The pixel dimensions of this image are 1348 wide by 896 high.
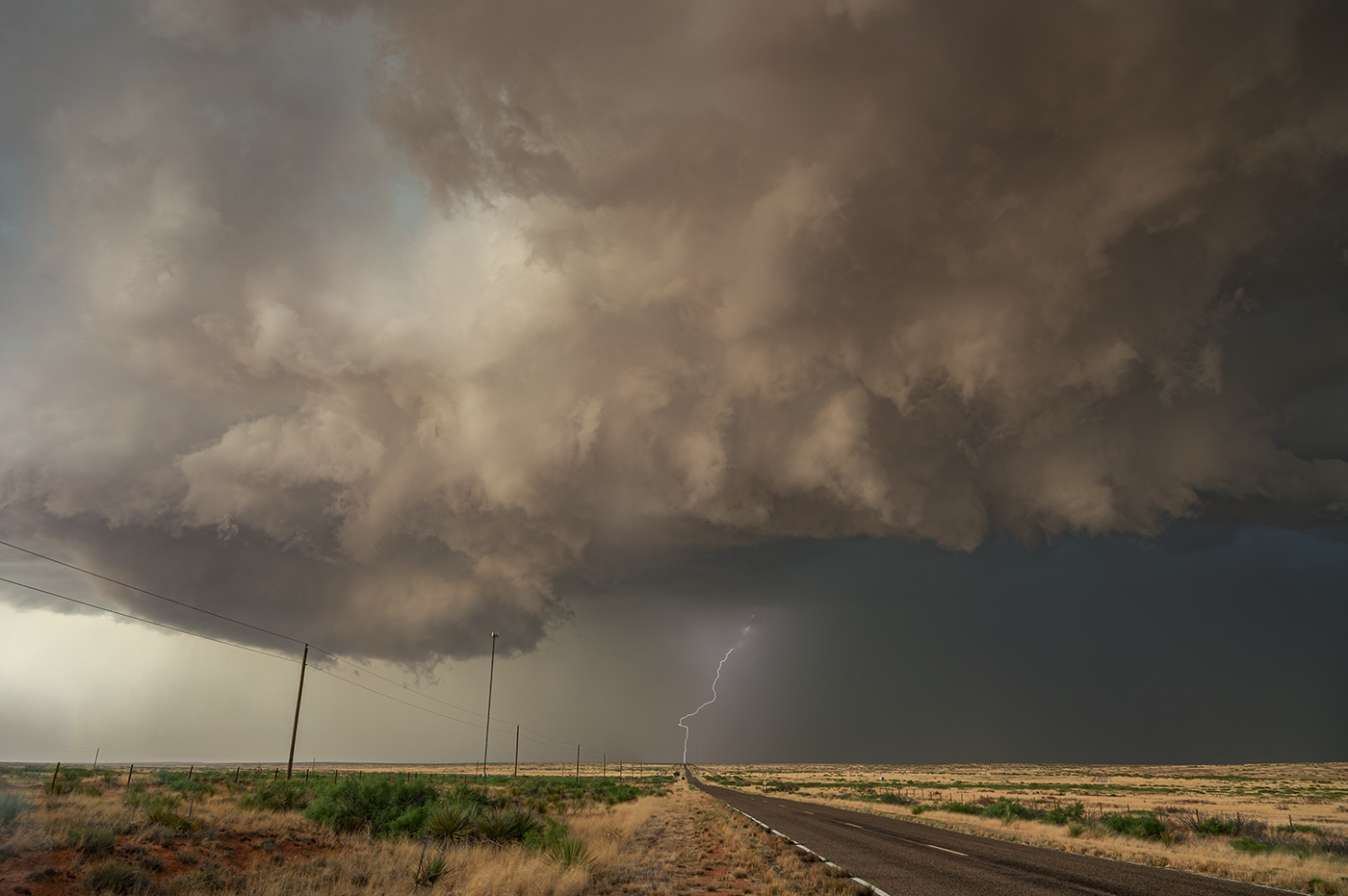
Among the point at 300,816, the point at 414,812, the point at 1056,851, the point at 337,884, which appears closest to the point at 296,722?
the point at 300,816

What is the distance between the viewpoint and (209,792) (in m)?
32.0

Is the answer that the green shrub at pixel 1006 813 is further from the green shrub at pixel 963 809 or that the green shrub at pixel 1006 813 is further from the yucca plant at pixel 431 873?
the yucca plant at pixel 431 873

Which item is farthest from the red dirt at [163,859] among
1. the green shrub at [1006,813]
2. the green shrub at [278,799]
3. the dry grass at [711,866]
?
the green shrub at [1006,813]

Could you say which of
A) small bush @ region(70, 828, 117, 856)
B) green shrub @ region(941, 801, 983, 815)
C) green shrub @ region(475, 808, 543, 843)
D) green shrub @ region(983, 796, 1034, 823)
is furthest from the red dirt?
green shrub @ region(941, 801, 983, 815)

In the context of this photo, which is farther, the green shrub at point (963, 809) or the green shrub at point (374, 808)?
the green shrub at point (963, 809)

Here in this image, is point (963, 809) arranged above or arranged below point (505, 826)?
below

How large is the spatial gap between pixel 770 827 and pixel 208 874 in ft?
65.2

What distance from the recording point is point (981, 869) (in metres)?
16.6

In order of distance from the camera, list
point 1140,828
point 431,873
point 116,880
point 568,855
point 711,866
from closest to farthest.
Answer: point 116,880 < point 431,873 < point 568,855 < point 711,866 < point 1140,828

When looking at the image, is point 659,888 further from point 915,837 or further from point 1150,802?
point 1150,802

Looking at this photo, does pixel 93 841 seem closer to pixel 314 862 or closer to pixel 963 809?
pixel 314 862

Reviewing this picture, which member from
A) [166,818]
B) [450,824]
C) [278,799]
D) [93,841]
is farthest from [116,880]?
[278,799]

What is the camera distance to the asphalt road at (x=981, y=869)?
542 inches

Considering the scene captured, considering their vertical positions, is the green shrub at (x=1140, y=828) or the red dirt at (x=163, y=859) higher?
the red dirt at (x=163, y=859)
